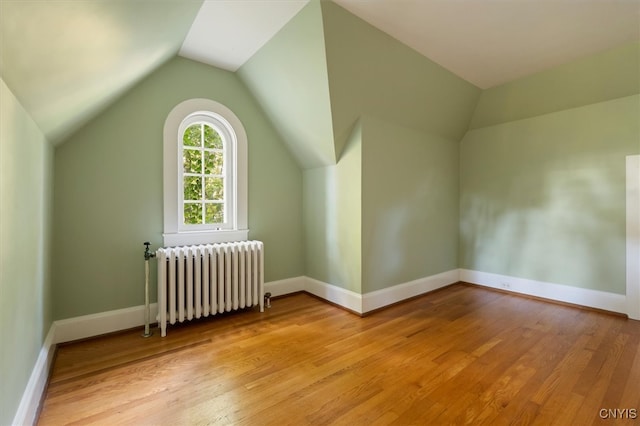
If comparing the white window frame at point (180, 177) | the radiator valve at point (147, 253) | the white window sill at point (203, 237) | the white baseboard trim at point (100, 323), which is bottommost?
the white baseboard trim at point (100, 323)

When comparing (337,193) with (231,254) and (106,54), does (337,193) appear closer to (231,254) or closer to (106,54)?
(231,254)

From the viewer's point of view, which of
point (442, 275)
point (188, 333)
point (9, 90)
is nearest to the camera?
point (9, 90)

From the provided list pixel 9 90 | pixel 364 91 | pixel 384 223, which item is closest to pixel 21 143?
pixel 9 90

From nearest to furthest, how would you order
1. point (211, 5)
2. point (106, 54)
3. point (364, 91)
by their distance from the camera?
point (106, 54) < point (211, 5) < point (364, 91)

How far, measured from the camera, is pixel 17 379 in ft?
4.40

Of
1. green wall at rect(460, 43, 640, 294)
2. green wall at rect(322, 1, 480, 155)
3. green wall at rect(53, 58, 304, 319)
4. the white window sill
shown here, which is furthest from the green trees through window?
green wall at rect(460, 43, 640, 294)

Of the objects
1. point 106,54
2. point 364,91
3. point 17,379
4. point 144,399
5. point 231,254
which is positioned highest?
point 364,91

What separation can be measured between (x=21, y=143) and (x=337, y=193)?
2.58 metres

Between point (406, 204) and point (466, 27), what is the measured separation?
1.87 meters

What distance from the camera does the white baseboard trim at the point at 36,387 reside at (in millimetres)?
1362

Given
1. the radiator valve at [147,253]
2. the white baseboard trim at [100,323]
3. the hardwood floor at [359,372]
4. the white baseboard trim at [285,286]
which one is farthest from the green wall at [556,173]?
the white baseboard trim at [100,323]

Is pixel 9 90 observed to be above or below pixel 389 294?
above

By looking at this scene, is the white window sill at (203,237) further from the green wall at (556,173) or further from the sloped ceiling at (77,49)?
the green wall at (556,173)

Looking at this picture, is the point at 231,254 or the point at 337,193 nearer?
the point at 231,254
